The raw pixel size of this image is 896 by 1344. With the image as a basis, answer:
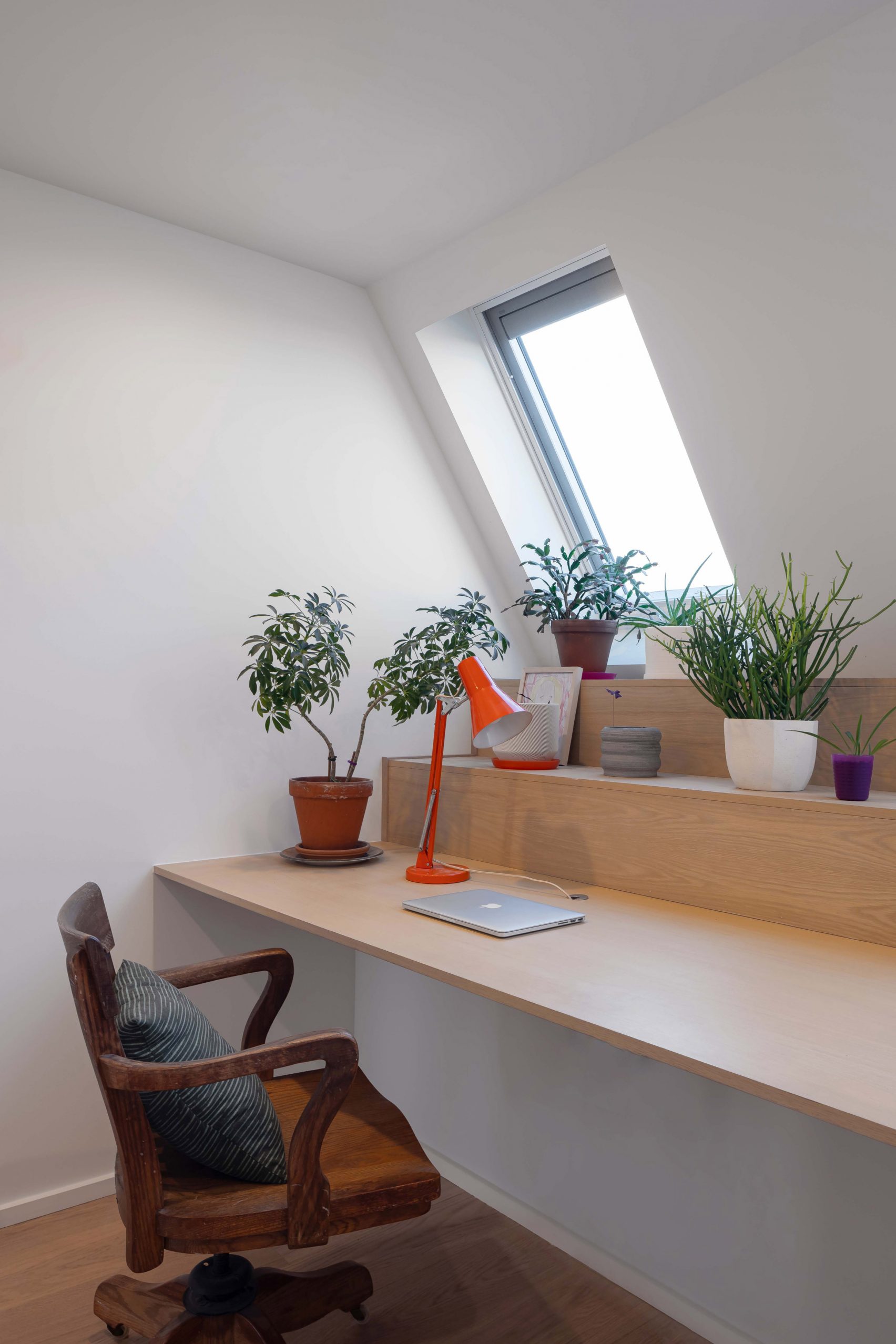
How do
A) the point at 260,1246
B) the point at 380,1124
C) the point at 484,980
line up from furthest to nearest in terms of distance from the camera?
the point at 380,1124 < the point at 484,980 < the point at 260,1246

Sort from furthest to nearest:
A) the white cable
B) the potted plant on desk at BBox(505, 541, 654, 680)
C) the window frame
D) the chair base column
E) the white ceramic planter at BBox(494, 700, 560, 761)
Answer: the window frame < the potted plant on desk at BBox(505, 541, 654, 680) < the white ceramic planter at BBox(494, 700, 560, 761) < the white cable < the chair base column

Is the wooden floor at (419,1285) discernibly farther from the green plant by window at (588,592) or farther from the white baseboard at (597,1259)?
the green plant by window at (588,592)

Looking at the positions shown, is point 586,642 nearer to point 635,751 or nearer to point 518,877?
point 635,751

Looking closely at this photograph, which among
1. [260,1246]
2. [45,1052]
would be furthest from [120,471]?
[260,1246]

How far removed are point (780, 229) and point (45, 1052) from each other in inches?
98.0

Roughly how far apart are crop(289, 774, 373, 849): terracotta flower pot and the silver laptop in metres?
0.49

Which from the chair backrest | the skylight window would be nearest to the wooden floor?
the chair backrest

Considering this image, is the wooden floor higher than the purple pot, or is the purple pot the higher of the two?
the purple pot

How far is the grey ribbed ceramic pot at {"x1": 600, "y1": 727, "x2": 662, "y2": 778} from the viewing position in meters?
2.19

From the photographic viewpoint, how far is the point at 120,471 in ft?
7.79

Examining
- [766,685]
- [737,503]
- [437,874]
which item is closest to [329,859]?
[437,874]

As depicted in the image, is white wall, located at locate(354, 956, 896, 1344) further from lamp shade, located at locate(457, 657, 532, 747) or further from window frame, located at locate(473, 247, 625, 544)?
window frame, located at locate(473, 247, 625, 544)

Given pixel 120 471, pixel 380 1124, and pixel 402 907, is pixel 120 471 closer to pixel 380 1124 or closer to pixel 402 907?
pixel 402 907

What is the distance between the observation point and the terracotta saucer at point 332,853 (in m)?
2.36
